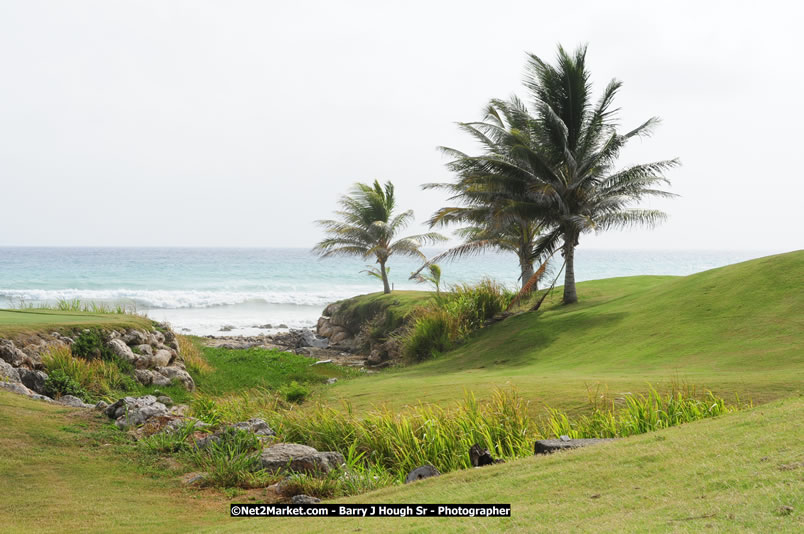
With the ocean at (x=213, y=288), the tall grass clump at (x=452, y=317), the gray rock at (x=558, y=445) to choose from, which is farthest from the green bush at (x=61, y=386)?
the ocean at (x=213, y=288)

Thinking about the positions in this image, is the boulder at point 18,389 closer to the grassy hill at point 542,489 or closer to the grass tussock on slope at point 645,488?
the grassy hill at point 542,489

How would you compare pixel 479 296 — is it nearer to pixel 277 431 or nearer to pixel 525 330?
pixel 525 330

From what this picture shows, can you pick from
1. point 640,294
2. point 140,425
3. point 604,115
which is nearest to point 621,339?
point 640,294

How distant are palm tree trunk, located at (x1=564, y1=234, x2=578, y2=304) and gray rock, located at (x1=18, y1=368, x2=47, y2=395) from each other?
15.4m

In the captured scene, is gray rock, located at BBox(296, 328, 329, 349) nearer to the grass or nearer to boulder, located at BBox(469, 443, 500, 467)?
the grass

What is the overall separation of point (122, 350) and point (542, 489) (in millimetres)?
12337

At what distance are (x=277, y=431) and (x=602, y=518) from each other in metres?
6.39

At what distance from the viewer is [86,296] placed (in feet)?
171

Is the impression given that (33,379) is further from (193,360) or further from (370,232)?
(370,232)

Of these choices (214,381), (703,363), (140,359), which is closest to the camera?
(703,363)

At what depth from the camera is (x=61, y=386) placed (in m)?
12.3

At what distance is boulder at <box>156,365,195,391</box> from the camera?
15086 mm

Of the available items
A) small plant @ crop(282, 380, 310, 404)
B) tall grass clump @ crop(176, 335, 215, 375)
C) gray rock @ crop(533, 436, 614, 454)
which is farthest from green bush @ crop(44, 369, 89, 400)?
gray rock @ crop(533, 436, 614, 454)

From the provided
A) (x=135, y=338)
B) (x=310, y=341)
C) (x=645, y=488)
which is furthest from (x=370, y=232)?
(x=645, y=488)
